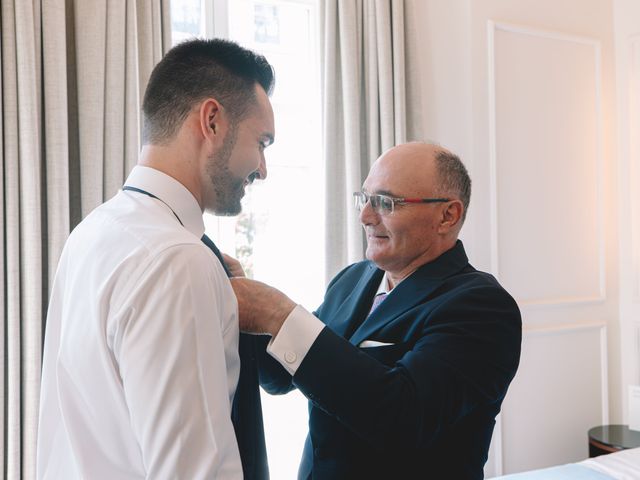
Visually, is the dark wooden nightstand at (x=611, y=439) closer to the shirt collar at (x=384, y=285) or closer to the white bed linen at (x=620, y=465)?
the white bed linen at (x=620, y=465)

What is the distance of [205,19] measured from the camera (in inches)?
120

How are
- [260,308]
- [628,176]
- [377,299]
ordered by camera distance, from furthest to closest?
[628,176]
[377,299]
[260,308]

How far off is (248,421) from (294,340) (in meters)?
0.17

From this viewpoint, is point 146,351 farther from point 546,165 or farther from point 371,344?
point 546,165

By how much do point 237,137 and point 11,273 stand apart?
1574 millimetres

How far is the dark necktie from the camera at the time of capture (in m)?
1.18

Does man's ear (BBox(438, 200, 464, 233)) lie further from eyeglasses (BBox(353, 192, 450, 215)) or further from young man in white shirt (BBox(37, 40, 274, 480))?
young man in white shirt (BBox(37, 40, 274, 480))

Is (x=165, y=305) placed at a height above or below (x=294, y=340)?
above

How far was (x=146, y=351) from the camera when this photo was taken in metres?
0.89

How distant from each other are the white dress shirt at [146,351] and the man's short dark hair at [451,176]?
0.76 metres

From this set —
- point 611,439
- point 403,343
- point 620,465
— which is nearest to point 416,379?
point 403,343

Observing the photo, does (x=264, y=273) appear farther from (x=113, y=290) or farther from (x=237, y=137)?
(x=113, y=290)

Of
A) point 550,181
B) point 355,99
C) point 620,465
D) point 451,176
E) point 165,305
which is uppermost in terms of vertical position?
point 355,99

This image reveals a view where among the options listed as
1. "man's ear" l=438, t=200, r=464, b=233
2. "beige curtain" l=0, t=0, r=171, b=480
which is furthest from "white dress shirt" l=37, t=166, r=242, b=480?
"beige curtain" l=0, t=0, r=171, b=480
